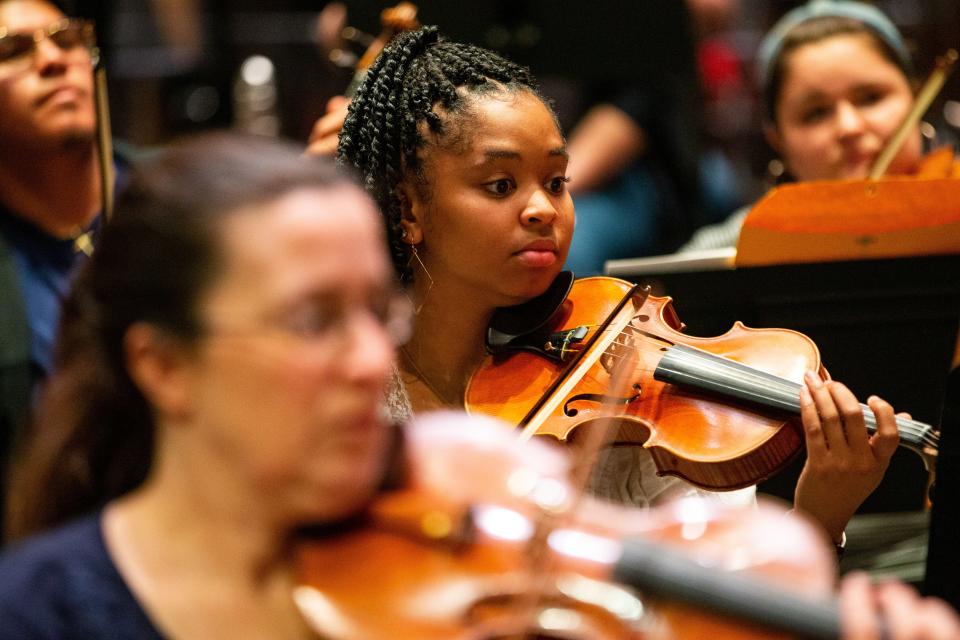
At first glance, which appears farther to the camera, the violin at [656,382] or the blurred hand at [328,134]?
the blurred hand at [328,134]

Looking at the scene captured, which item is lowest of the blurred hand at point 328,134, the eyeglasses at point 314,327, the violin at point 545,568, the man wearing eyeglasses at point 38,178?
the man wearing eyeglasses at point 38,178

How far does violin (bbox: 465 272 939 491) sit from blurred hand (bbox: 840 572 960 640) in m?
0.49

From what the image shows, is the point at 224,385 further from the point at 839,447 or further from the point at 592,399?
the point at 839,447

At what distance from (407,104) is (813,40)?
114 centimetres

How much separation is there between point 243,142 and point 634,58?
1.80m

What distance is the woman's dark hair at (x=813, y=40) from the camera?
2.22 m

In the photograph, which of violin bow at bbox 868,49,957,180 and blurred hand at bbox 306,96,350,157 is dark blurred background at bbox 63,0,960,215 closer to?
violin bow at bbox 868,49,957,180

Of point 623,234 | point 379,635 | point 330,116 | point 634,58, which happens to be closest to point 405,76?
point 330,116

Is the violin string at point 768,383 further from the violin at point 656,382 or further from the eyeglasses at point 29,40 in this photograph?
the eyeglasses at point 29,40

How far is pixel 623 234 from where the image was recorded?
9.45 feet

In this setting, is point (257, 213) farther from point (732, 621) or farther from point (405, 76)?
point (405, 76)

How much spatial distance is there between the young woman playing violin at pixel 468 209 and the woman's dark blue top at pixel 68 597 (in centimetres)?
59

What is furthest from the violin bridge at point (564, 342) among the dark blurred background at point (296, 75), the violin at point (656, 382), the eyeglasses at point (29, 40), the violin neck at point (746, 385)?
the dark blurred background at point (296, 75)

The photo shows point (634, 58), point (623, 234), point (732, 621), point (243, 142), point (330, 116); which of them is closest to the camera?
point (732, 621)
